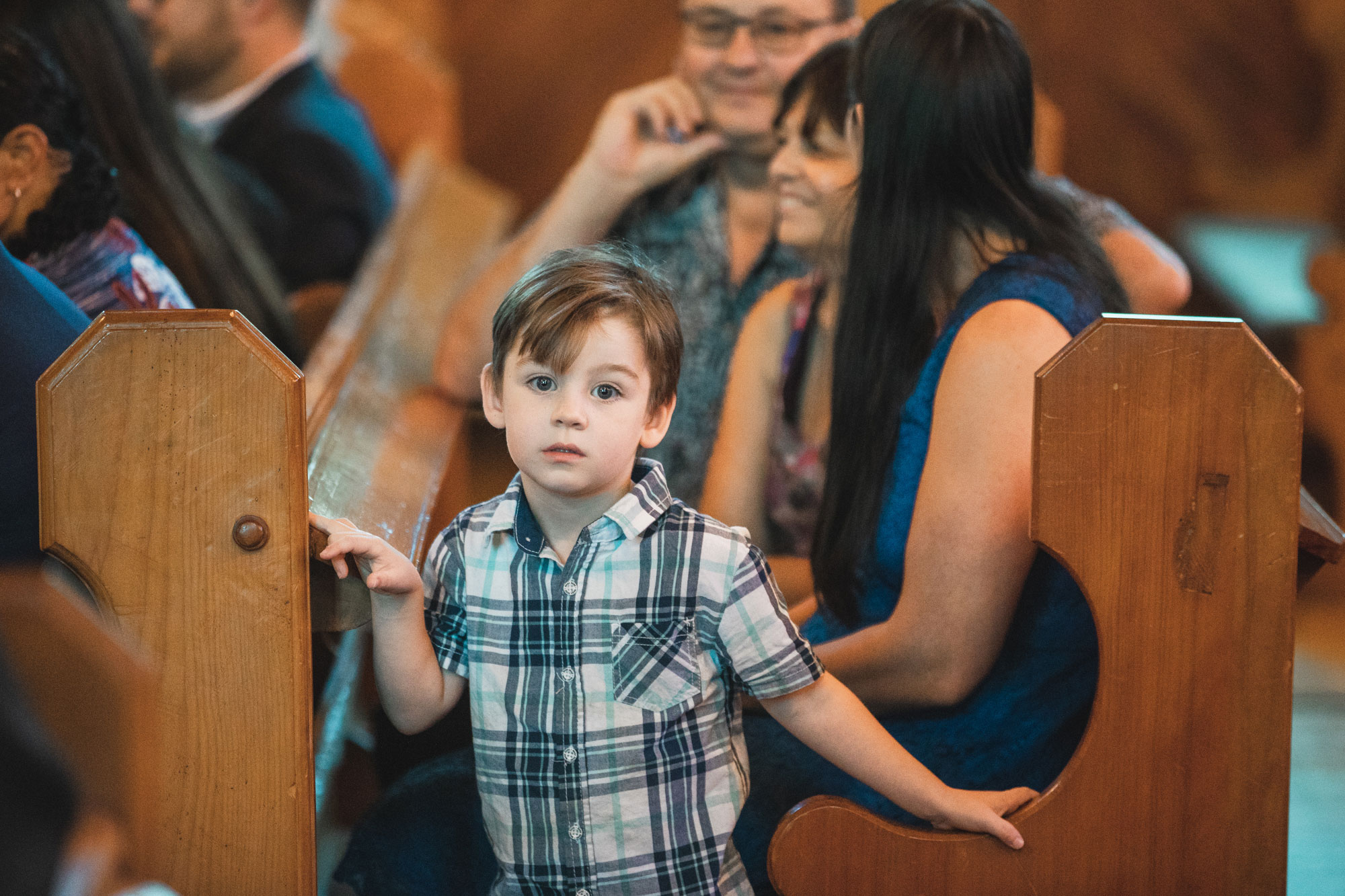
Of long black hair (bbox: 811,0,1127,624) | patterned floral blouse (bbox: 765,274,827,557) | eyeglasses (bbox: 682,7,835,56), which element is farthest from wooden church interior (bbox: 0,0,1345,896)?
eyeglasses (bbox: 682,7,835,56)

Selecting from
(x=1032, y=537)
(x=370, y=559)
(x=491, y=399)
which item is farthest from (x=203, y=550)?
(x=1032, y=537)

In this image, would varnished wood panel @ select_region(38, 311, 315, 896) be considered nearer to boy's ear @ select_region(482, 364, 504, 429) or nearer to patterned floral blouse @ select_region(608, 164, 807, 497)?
boy's ear @ select_region(482, 364, 504, 429)

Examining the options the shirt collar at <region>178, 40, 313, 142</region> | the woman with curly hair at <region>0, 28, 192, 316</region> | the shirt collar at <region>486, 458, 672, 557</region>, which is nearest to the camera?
the shirt collar at <region>486, 458, 672, 557</region>

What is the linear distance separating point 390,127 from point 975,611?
3.28m

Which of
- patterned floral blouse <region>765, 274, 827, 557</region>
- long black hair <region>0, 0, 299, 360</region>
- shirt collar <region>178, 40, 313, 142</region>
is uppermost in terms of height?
shirt collar <region>178, 40, 313, 142</region>

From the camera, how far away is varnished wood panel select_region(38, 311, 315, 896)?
0.92 meters

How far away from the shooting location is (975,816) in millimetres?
1045

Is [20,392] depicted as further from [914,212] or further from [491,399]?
[914,212]

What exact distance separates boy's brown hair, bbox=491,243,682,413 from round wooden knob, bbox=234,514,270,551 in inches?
9.2

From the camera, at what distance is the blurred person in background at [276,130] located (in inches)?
123

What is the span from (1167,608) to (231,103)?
9.71 ft

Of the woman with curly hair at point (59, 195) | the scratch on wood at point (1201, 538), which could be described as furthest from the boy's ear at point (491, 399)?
the woman with curly hair at point (59, 195)

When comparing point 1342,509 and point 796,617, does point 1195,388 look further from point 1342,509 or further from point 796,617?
point 1342,509

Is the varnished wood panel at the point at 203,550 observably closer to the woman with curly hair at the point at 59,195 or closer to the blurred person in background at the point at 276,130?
the woman with curly hair at the point at 59,195
